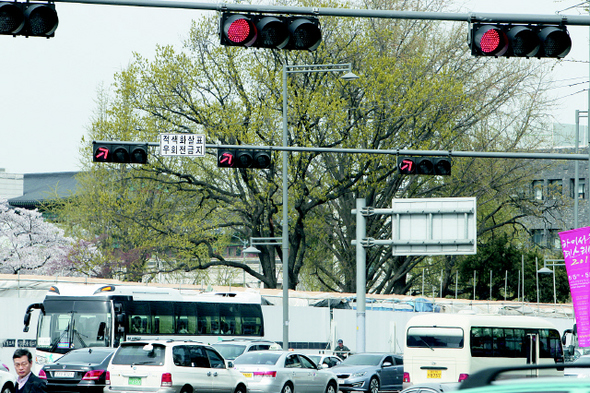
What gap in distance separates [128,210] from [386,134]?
1192 cm

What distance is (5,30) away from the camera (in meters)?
9.24

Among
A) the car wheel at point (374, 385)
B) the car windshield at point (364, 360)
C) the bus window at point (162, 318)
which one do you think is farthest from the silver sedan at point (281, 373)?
the bus window at point (162, 318)

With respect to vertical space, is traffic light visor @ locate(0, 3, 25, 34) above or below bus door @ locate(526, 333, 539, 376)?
above

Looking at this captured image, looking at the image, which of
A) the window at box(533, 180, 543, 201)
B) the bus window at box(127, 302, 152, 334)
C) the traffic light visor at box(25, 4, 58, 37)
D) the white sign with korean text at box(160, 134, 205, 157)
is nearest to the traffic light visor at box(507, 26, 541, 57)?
the traffic light visor at box(25, 4, 58, 37)

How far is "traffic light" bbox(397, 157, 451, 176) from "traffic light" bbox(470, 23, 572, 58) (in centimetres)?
842

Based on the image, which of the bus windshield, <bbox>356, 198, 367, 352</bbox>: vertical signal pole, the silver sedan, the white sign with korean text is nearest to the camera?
the white sign with korean text

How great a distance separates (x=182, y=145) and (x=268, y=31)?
9.91m

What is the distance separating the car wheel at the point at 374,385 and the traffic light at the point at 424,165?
9986mm

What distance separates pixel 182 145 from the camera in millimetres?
19156

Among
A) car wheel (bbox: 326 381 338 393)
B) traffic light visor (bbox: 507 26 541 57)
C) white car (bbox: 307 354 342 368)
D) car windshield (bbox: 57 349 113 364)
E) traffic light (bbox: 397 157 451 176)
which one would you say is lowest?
car wheel (bbox: 326 381 338 393)

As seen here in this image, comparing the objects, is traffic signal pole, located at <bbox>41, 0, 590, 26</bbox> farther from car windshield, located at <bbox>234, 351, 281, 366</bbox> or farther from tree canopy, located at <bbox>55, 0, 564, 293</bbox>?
tree canopy, located at <bbox>55, 0, 564, 293</bbox>

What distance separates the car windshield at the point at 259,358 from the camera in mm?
22500

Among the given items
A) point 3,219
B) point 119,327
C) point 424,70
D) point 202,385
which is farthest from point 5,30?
point 3,219

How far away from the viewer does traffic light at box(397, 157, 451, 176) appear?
1820 centimetres
